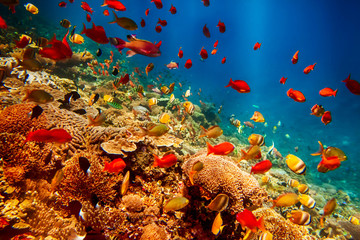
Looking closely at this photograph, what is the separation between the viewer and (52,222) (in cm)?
281

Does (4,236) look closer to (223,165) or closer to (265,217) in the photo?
(223,165)

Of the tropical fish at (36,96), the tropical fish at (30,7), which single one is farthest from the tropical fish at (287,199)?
the tropical fish at (30,7)

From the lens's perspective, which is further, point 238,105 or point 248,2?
point 238,105

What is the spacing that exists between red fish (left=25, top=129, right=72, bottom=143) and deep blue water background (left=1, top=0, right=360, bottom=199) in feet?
69.5

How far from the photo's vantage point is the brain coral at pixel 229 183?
2.90 metres

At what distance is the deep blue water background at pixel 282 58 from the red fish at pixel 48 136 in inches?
835

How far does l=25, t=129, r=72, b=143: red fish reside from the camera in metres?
2.56

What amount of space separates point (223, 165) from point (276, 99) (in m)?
76.7

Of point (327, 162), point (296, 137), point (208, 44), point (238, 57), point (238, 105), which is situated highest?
point (238, 57)

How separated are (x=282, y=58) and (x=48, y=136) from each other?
89.0 meters

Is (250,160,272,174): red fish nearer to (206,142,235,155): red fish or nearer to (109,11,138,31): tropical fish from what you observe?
(206,142,235,155): red fish

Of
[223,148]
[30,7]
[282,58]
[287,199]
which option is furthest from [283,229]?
[282,58]

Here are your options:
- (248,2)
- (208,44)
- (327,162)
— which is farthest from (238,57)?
(327,162)

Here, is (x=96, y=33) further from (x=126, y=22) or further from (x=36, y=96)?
(x=36, y=96)
